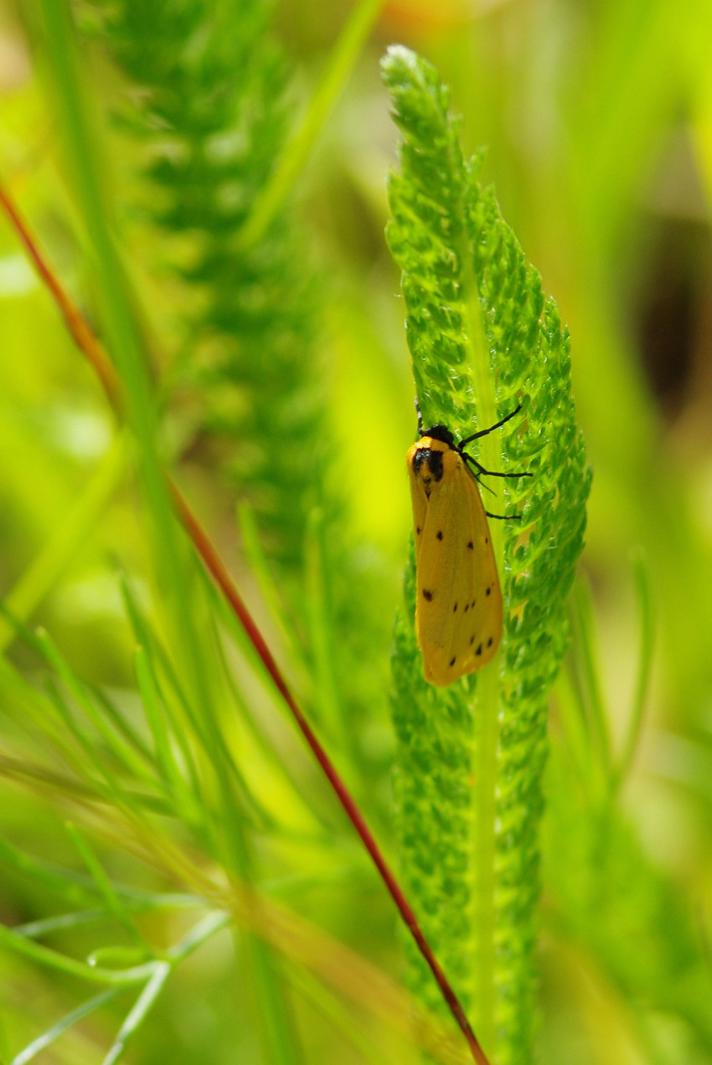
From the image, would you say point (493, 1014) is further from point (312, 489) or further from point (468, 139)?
point (468, 139)

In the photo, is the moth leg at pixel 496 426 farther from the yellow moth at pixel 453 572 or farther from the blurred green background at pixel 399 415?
the blurred green background at pixel 399 415

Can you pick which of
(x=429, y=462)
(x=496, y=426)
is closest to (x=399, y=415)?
(x=429, y=462)

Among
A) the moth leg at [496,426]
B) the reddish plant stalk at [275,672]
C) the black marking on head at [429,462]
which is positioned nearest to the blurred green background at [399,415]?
the reddish plant stalk at [275,672]

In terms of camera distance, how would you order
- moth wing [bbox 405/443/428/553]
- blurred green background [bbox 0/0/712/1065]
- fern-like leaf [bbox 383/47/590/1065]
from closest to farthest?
fern-like leaf [bbox 383/47/590/1065] → moth wing [bbox 405/443/428/553] → blurred green background [bbox 0/0/712/1065]

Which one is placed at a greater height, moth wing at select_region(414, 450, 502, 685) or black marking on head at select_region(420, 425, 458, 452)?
black marking on head at select_region(420, 425, 458, 452)

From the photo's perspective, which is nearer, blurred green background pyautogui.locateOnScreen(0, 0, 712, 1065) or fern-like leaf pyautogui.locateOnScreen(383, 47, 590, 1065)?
fern-like leaf pyautogui.locateOnScreen(383, 47, 590, 1065)

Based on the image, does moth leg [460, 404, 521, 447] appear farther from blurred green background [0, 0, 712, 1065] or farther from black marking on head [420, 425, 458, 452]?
blurred green background [0, 0, 712, 1065]

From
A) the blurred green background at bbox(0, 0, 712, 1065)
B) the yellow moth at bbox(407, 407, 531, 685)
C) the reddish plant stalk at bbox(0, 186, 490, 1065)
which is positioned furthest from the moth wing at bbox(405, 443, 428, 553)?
the blurred green background at bbox(0, 0, 712, 1065)

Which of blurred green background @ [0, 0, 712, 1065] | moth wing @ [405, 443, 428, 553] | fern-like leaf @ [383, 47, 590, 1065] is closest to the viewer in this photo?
fern-like leaf @ [383, 47, 590, 1065]

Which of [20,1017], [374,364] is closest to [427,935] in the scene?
[20,1017]
